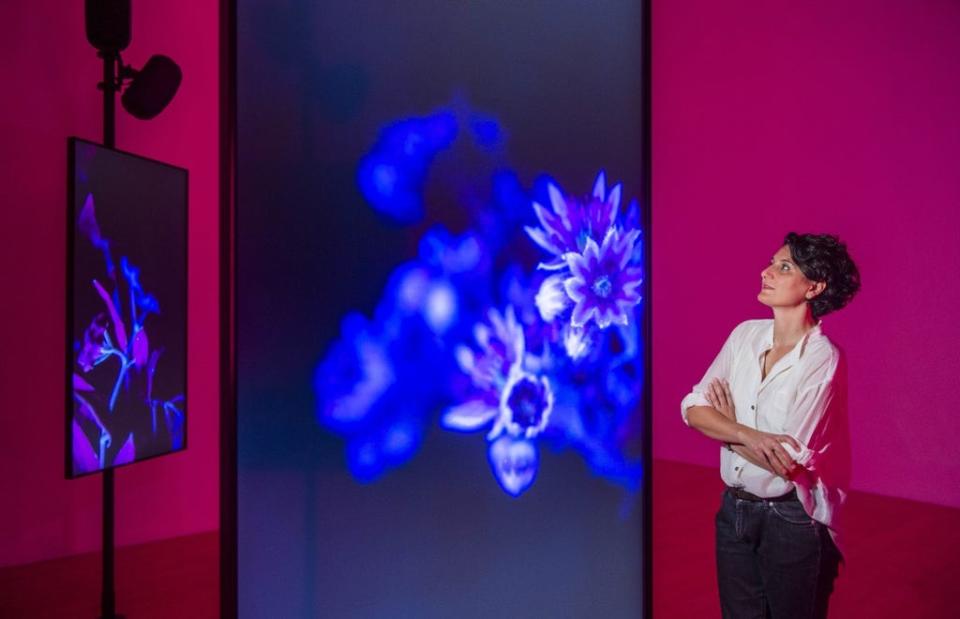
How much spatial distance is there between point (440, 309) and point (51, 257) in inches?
92.1

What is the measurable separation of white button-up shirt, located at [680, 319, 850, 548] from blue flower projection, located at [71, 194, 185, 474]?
1.85 m

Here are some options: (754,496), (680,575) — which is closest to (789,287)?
(754,496)

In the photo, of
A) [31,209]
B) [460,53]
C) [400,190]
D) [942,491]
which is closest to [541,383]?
[400,190]

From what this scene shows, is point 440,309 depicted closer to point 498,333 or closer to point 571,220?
point 498,333

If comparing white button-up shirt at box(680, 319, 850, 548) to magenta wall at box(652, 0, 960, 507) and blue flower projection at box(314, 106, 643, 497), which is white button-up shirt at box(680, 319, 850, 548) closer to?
blue flower projection at box(314, 106, 643, 497)

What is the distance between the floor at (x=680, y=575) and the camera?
9.09 ft

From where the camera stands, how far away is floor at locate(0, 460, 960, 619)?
9.09ft

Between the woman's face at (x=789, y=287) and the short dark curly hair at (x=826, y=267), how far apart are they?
1 centimetres

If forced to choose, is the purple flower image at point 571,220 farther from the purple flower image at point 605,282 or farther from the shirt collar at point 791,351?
the shirt collar at point 791,351

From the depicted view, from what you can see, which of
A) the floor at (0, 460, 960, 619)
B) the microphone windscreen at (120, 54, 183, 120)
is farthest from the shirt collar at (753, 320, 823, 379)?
the microphone windscreen at (120, 54, 183, 120)

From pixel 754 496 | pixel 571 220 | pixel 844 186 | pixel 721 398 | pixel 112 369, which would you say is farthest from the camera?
pixel 844 186

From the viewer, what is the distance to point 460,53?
179 centimetres

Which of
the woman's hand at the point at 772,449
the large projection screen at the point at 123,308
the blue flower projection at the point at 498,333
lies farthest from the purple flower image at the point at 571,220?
the large projection screen at the point at 123,308

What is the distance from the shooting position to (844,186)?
14.9 ft
